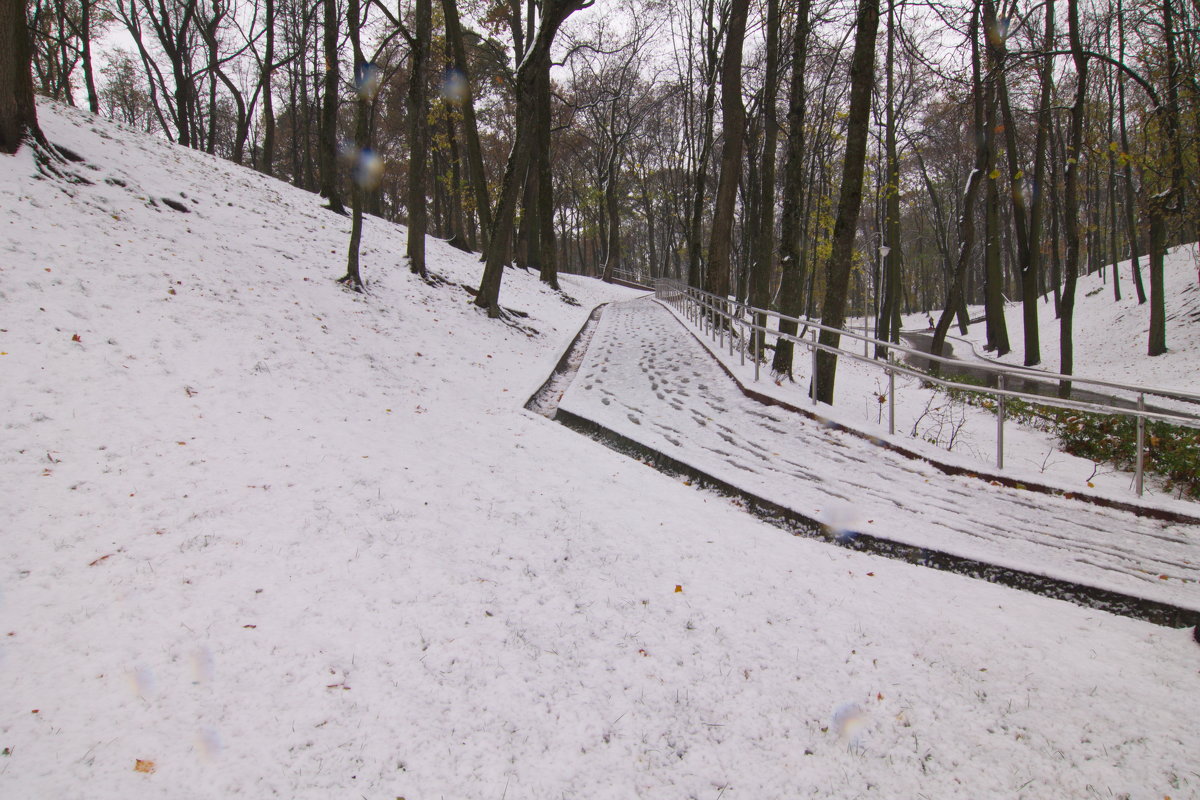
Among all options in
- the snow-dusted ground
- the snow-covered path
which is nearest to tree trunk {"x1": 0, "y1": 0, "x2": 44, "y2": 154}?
the snow-covered path

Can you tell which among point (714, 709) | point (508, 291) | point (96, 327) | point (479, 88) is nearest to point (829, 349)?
point (714, 709)

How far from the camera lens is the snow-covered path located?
161 inches

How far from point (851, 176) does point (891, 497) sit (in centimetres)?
450

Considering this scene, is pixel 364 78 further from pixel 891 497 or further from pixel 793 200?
pixel 891 497

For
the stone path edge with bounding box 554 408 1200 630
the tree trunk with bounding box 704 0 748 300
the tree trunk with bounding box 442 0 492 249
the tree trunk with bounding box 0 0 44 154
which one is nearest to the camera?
the stone path edge with bounding box 554 408 1200 630

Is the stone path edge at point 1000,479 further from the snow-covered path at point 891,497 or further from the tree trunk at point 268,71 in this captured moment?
the tree trunk at point 268,71

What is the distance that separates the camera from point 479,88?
21.8m

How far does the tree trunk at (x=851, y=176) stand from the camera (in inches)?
290

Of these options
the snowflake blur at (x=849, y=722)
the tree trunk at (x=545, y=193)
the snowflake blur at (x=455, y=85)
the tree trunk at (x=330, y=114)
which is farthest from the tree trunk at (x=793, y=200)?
the tree trunk at (x=545, y=193)

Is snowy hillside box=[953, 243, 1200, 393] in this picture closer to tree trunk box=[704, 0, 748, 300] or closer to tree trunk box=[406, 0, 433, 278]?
tree trunk box=[704, 0, 748, 300]

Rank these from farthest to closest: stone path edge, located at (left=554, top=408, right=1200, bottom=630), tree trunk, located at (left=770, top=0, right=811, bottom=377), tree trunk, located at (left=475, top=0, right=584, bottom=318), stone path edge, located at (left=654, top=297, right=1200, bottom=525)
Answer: tree trunk, located at (left=475, top=0, right=584, bottom=318)
tree trunk, located at (left=770, top=0, right=811, bottom=377)
stone path edge, located at (left=654, top=297, right=1200, bottom=525)
stone path edge, located at (left=554, top=408, right=1200, bottom=630)

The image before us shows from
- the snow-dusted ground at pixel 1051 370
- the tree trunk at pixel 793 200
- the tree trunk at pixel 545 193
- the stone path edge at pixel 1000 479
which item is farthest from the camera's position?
the tree trunk at pixel 545 193

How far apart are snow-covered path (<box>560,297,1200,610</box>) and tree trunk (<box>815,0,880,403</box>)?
106 centimetres

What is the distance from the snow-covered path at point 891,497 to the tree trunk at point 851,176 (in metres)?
1.06
